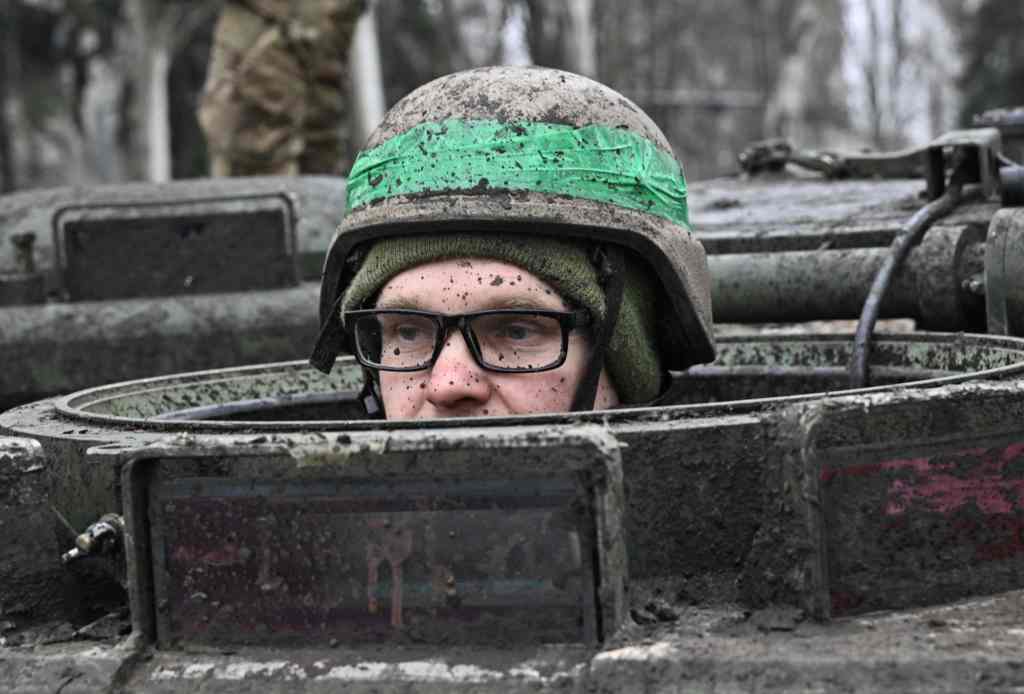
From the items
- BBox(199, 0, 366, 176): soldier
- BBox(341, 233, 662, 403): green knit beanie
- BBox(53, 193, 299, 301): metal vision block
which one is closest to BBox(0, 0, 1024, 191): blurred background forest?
BBox(199, 0, 366, 176): soldier

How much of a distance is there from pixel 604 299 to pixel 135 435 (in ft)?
2.70

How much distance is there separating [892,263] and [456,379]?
1209 millimetres

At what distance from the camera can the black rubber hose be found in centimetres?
301

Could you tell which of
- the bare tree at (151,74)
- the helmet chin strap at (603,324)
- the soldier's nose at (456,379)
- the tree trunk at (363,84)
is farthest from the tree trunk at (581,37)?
the soldier's nose at (456,379)

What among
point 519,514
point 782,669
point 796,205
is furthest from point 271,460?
point 796,205

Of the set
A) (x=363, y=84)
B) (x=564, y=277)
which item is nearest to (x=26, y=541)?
(x=564, y=277)

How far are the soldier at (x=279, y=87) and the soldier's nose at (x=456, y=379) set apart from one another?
596 centimetres

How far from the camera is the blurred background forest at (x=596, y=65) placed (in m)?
23.2

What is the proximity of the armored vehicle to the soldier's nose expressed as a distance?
451mm

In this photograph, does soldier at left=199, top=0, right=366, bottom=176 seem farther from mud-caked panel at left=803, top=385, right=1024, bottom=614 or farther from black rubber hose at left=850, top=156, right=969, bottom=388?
mud-caked panel at left=803, top=385, right=1024, bottom=614

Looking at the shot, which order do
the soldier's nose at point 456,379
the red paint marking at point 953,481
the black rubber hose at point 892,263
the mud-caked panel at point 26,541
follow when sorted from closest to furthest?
the red paint marking at point 953,481, the mud-caked panel at point 26,541, the soldier's nose at point 456,379, the black rubber hose at point 892,263

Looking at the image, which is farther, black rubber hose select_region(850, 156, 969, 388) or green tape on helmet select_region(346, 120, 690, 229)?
black rubber hose select_region(850, 156, 969, 388)

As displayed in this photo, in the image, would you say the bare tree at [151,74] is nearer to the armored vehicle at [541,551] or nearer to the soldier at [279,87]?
the soldier at [279,87]

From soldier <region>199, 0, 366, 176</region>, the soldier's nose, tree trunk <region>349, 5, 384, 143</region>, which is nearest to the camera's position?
the soldier's nose
